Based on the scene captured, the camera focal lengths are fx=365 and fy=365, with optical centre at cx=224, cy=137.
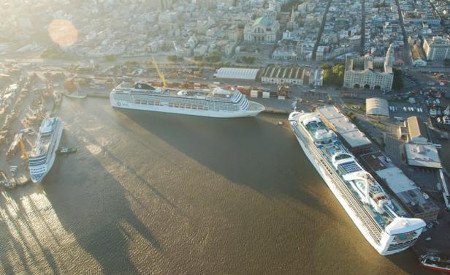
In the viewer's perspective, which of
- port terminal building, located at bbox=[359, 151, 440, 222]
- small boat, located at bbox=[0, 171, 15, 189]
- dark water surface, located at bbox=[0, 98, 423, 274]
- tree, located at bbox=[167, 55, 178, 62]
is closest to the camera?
dark water surface, located at bbox=[0, 98, 423, 274]

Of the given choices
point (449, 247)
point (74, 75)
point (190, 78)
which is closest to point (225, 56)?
point (190, 78)

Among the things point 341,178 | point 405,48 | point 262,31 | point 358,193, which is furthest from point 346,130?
point 262,31

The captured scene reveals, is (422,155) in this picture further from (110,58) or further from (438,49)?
(110,58)

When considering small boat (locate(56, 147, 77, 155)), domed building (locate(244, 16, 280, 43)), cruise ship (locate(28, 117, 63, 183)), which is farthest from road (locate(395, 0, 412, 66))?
cruise ship (locate(28, 117, 63, 183))

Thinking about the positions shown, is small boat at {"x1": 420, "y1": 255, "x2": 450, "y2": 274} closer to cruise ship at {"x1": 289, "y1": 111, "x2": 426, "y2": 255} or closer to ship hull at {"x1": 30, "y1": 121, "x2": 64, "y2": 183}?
cruise ship at {"x1": 289, "y1": 111, "x2": 426, "y2": 255}

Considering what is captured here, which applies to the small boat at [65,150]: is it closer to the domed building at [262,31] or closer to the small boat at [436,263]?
the small boat at [436,263]

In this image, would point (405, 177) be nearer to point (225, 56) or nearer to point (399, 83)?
point (399, 83)

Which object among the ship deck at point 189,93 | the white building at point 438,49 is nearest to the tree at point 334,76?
the ship deck at point 189,93
